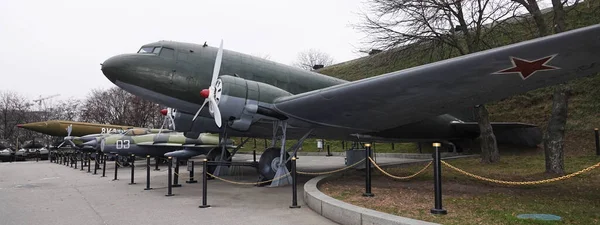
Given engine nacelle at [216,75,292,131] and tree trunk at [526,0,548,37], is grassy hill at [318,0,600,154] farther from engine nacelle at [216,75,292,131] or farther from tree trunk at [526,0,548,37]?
engine nacelle at [216,75,292,131]

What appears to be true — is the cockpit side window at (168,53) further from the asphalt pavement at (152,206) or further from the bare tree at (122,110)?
the bare tree at (122,110)

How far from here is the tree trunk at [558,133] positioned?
9367 millimetres

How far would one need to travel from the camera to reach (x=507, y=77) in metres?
6.02

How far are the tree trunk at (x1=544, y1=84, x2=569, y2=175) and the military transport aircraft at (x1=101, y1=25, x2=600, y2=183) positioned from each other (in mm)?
2669

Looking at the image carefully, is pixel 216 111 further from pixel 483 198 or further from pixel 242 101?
pixel 483 198

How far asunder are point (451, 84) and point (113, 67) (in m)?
8.56

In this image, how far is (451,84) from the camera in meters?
6.66

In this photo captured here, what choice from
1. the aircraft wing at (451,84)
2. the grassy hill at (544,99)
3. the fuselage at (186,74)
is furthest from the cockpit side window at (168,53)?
the grassy hill at (544,99)

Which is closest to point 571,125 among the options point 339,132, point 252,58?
point 339,132

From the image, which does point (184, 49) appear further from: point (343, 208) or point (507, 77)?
point (507, 77)

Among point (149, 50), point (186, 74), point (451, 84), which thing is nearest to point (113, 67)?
point (149, 50)

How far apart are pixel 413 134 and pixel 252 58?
6764 mm

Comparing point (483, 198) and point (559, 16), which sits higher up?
point (559, 16)

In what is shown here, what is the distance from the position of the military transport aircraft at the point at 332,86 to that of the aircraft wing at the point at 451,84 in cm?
1
